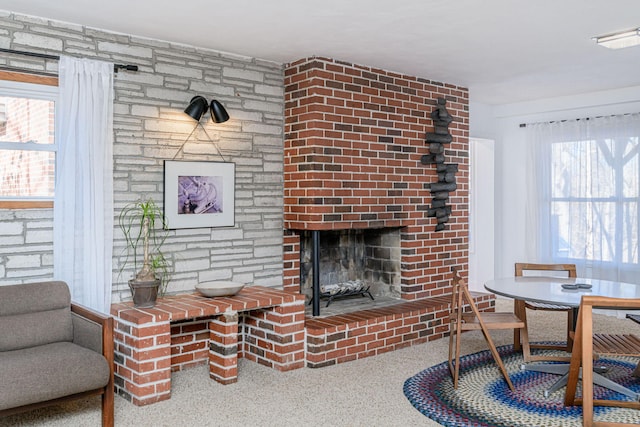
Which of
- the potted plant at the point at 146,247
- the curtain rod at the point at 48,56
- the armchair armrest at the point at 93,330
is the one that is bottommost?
the armchair armrest at the point at 93,330

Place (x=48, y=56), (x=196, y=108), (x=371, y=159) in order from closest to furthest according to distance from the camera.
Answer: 1. (x=48, y=56)
2. (x=196, y=108)
3. (x=371, y=159)

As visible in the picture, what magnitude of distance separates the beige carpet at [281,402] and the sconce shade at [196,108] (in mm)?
1802

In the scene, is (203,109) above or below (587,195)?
above

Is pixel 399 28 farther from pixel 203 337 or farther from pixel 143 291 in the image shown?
pixel 203 337

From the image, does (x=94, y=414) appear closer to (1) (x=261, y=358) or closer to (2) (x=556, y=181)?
(1) (x=261, y=358)

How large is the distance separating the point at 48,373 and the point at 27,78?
1801mm

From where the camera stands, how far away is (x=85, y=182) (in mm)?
3707

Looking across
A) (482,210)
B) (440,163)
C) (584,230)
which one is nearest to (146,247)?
(440,163)

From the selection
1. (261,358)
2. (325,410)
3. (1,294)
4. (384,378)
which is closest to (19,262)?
(1,294)

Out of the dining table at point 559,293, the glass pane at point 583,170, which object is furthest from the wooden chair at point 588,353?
the glass pane at point 583,170

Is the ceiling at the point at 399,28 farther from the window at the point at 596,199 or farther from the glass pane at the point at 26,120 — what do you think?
the window at the point at 596,199

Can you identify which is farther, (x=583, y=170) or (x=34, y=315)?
(x=583, y=170)

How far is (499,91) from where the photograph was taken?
19.8 feet

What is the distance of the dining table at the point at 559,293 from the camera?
3.51m
